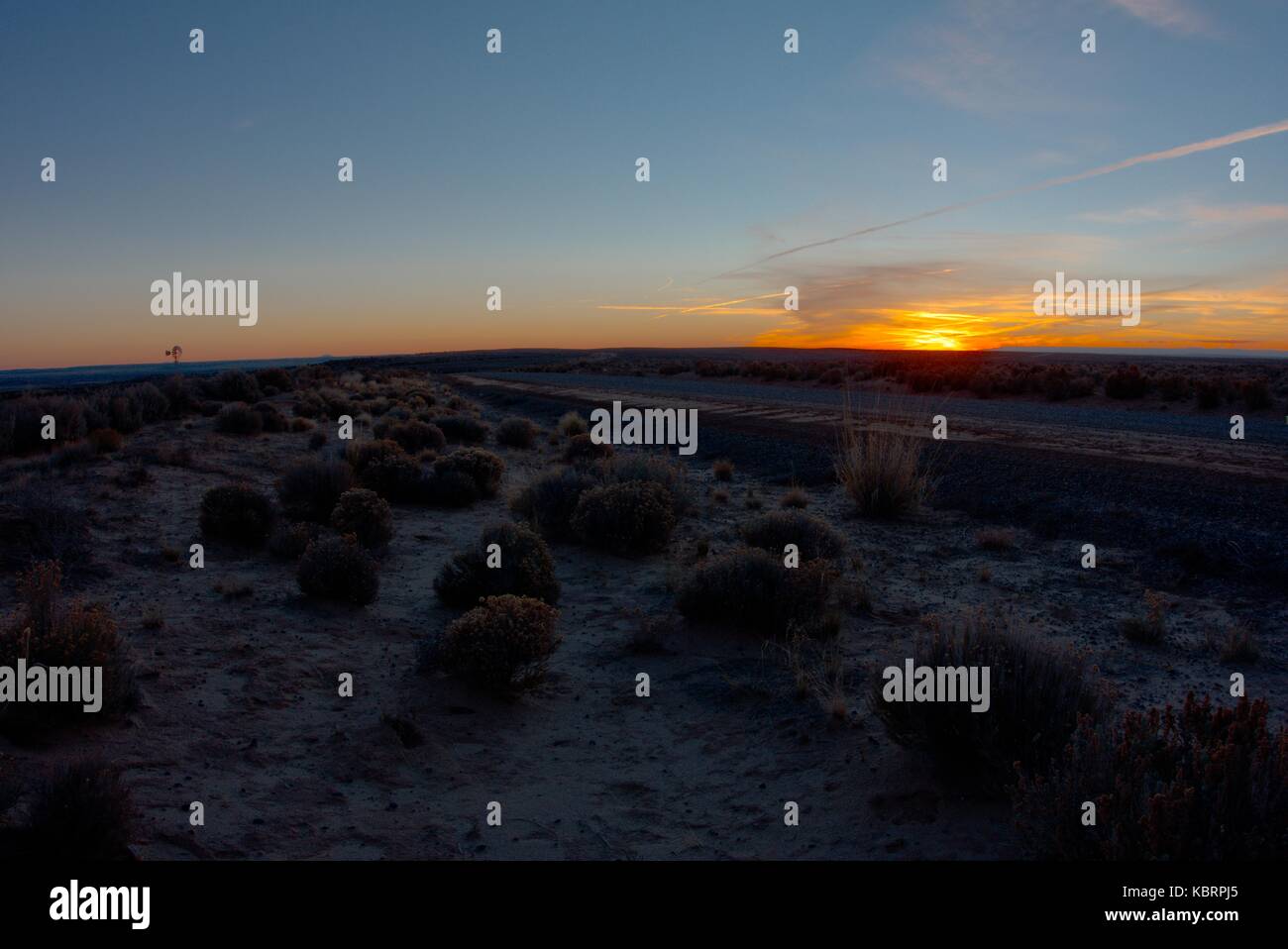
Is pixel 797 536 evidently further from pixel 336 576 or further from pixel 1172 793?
pixel 1172 793

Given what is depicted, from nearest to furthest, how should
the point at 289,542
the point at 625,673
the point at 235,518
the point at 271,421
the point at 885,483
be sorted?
the point at 625,673 → the point at 289,542 → the point at 235,518 → the point at 885,483 → the point at 271,421

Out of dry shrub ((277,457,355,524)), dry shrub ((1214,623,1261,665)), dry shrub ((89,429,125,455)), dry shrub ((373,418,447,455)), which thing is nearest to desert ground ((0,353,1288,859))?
dry shrub ((1214,623,1261,665))

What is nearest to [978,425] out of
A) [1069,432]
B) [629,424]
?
[1069,432]

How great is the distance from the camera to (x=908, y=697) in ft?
17.7

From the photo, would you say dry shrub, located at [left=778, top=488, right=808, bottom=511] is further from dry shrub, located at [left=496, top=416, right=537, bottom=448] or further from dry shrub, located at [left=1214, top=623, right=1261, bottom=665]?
dry shrub, located at [left=496, top=416, right=537, bottom=448]

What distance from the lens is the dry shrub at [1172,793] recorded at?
347cm

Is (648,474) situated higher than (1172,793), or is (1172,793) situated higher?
(648,474)

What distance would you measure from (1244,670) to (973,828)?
374cm

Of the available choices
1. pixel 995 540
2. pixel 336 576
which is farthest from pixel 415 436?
pixel 995 540

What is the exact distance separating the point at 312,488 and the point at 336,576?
15.0ft

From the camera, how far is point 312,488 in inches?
509

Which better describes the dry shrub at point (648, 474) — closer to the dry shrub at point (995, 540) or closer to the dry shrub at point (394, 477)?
the dry shrub at point (394, 477)
